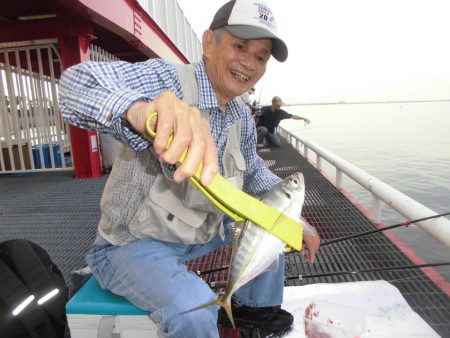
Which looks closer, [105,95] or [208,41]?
[105,95]

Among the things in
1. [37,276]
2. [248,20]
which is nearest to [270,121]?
→ [248,20]

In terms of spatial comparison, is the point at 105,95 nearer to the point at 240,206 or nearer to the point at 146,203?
the point at 146,203

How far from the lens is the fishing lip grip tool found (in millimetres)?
1020

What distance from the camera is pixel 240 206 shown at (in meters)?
1.07

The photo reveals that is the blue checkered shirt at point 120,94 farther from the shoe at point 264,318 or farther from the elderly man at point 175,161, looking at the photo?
the shoe at point 264,318

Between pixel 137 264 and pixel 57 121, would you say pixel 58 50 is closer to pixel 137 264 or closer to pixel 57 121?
pixel 57 121

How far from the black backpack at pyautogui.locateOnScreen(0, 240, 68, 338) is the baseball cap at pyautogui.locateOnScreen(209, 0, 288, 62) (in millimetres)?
1787

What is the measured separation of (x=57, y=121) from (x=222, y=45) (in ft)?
20.7

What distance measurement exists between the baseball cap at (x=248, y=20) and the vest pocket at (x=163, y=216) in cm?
100

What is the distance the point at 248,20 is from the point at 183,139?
1292 millimetres

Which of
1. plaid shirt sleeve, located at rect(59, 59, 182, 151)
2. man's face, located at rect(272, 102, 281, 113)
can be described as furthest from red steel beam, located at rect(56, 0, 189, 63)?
man's face, located at rect(272, 102, 281, 113)

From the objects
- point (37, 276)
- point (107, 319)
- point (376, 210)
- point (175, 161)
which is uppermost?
point (175, 161)

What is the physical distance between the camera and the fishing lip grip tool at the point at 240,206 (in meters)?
1.02

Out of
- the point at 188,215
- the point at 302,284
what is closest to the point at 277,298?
the point at 302,284
